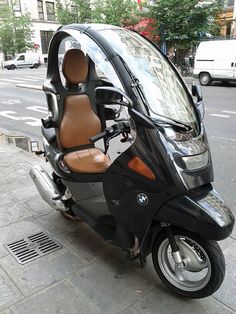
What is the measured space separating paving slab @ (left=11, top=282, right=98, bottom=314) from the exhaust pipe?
34.8 inches

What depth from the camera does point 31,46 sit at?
43250 mm

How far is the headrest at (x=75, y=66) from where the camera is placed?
3186 millimetres

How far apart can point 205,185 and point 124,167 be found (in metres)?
0.58

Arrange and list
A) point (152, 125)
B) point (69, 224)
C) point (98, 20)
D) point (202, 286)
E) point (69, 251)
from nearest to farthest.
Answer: point (152, 125) < point (202, 286) < point (69, 251) < point (69, 224) < point (98, 20)

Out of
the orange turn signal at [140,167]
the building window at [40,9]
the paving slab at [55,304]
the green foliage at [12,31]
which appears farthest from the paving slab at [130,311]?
the building window at [40,9]

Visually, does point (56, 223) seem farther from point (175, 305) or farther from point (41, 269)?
point (175, 305)

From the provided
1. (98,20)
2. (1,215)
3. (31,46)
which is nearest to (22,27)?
(31,46)

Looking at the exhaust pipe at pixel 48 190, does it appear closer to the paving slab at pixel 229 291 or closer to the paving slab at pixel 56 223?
the paving slab at pixel 56 223

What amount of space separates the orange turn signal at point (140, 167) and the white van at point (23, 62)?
36294mm

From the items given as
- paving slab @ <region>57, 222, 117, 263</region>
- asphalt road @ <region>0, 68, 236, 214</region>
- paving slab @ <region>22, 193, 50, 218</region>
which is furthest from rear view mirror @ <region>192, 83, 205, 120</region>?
paving slab @ <region>22, 193, 50, 218</region>

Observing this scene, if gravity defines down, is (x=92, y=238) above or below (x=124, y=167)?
below

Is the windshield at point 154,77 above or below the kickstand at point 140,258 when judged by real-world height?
above

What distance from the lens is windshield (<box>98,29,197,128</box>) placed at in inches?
89.6

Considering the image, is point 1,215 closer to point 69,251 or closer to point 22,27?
point 69,251
